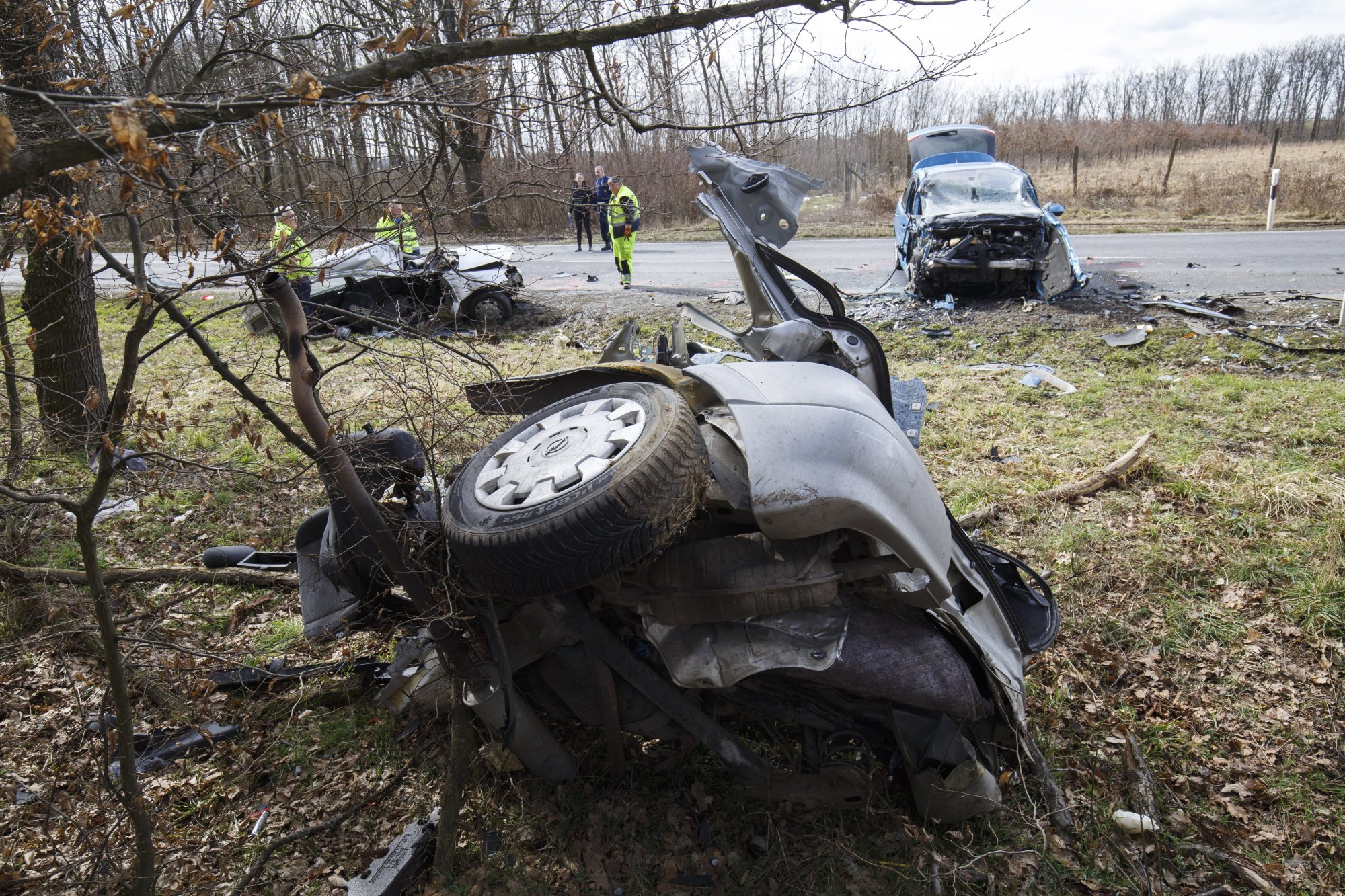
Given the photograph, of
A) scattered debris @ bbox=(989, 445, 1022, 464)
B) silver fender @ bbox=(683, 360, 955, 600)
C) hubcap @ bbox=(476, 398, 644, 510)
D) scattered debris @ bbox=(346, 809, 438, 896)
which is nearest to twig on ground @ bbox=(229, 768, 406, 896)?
scattered debris @ bbox=(346, 809, 438, 896)

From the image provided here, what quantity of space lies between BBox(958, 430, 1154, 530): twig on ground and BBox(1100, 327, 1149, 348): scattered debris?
3578mm

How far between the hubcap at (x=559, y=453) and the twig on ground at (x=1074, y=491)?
2625mm

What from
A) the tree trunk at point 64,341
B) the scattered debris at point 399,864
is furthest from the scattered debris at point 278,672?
the tree trunk at point 64,341

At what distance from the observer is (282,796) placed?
297 centimetres

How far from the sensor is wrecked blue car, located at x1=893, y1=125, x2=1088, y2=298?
383 inches

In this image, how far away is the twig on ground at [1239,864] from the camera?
8.09 feet

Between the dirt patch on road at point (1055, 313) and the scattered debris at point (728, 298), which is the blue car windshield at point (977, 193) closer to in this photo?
the dirt patch on road at point (1055, 313)

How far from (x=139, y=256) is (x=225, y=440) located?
478 cm

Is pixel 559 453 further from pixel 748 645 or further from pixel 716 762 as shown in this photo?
pixel 716 762

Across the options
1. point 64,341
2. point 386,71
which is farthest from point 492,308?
point 386,71

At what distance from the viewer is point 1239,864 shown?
8.33 ft

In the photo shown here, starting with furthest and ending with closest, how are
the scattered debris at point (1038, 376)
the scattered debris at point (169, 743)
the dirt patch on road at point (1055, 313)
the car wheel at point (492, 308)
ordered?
1. the car wheel at point (492, 308)
2. the dirt patch on road at point (1055, 313)
3. the scattered debris at point (1038, 376)
4. the scattered debris at point (169, 743)

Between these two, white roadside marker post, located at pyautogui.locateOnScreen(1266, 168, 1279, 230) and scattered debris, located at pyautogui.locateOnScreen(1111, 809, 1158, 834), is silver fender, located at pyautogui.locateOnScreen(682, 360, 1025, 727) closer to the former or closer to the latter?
scattered debris, located at pyautogui.locateOnScreen(1111, 809, 1158, 834)

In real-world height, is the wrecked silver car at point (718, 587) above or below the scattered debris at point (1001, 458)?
above
